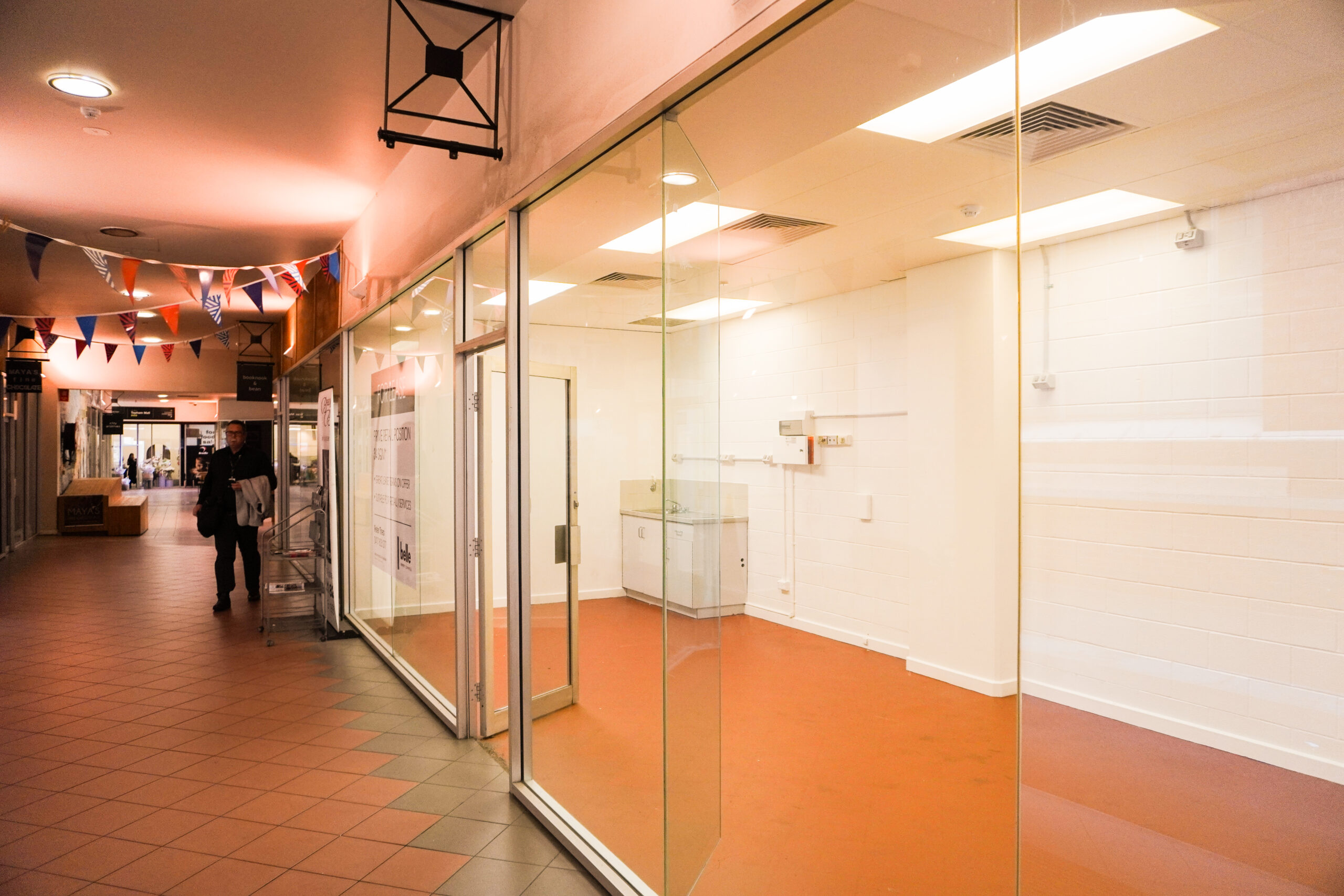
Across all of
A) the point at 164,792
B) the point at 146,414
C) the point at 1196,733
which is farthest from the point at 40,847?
the point at 146,414

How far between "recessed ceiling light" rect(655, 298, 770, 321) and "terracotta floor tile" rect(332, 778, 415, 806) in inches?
100

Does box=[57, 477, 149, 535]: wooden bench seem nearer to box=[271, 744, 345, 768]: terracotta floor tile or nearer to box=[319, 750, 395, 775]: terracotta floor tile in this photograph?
box=[271, 744, 345, 768]: terracotta floor tile

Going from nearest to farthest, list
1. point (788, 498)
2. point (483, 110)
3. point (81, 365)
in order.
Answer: point (788, 498)
point (483, 110)
point (81, 365)

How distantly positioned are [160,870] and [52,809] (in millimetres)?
926

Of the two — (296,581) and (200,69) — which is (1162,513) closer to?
(200,69)

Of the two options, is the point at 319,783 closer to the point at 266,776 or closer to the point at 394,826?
the point at 266,776

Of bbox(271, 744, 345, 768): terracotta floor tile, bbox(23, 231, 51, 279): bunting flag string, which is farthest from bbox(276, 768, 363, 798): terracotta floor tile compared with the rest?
bbox(23, 231, 51, 279): bunting flag string

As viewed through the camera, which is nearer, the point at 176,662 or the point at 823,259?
the point at 823,259

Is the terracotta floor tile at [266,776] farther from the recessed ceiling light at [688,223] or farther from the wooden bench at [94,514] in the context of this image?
the wooden bench at [94,514]

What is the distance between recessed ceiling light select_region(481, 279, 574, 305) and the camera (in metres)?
3.12

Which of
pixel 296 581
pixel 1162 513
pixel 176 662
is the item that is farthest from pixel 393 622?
pixel 1162 513

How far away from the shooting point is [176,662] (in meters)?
5.94

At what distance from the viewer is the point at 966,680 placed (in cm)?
150

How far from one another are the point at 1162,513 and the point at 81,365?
17820 mm
